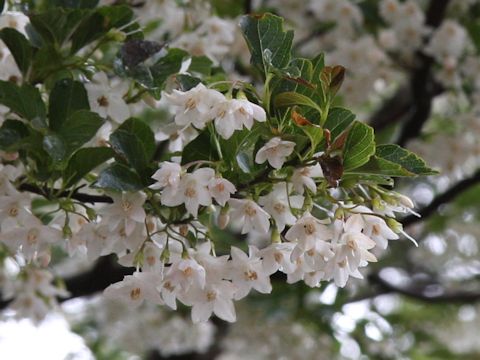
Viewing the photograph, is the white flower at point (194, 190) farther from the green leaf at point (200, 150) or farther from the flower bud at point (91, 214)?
the flower bud at point (91, 214)

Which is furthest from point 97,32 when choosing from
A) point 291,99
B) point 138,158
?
point 291,99

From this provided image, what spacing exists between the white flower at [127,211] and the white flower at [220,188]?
0.12 meters

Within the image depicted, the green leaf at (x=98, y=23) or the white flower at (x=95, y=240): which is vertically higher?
the green leaf at (x=98, y=23)

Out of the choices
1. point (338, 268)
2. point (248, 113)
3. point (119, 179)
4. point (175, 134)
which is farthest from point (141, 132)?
point (338, 268)

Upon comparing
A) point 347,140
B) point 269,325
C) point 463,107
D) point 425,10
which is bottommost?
point 269,325

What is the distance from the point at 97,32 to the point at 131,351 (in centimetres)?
243

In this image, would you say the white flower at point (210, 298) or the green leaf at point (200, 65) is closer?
the white flower at point (210, 298)

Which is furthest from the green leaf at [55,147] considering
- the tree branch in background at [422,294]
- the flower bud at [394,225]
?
the tree branch in background at [422,294]

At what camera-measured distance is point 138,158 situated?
1090mm

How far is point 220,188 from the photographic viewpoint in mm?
1000

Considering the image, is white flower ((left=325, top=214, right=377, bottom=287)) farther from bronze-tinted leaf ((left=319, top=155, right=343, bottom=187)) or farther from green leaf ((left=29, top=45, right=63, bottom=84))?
green leaf ((left=29, top=45, right=63, bottom=84))

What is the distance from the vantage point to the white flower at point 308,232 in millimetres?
994

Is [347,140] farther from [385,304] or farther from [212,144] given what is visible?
[385,304]

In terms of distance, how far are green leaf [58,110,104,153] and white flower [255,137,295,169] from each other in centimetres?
26
